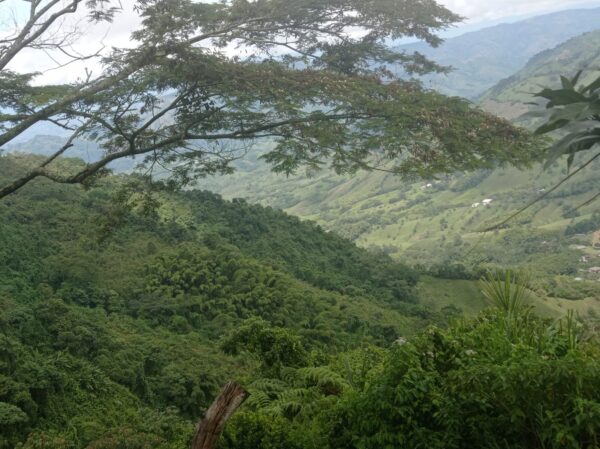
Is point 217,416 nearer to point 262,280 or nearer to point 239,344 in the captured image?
point 239,344

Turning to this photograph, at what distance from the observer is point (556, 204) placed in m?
108

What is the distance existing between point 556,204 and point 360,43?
111596 millimetres

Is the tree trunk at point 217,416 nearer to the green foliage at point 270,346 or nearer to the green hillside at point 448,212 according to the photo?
the green foliage at point 270,346

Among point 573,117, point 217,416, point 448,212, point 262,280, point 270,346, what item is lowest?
point 448,212

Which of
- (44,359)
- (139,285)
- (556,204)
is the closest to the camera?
(44,359)

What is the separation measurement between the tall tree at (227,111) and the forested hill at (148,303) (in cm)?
113

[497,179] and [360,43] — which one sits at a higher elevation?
[360,43]

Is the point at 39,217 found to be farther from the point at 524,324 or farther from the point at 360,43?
the point at 524,324

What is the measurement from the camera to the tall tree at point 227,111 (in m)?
6.53

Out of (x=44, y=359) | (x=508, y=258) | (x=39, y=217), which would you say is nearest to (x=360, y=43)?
(x=44, y=359)

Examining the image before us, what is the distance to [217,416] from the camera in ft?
10.6

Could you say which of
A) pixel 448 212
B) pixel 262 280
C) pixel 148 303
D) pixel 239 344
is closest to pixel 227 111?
pixel 239 344

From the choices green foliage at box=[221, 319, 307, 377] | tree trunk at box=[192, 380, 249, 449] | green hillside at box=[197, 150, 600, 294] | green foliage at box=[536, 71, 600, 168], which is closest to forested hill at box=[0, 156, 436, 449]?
green foliage at box=[221, 319, 307, 377]

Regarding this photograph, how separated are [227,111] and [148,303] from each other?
15413mm
